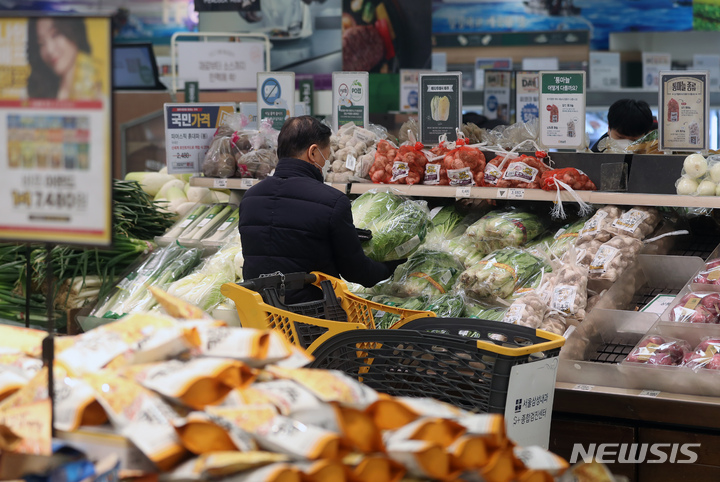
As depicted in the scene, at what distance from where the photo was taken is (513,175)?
4.12 metres

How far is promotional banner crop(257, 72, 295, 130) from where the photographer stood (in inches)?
201

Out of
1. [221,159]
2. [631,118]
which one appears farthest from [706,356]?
[631,118]

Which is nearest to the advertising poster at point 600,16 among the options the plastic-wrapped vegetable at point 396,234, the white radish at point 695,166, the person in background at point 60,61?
the plastic-wrapped vegetable at point 396,234

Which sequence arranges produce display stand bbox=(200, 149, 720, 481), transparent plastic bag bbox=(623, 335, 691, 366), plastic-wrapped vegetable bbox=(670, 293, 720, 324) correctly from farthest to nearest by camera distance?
plastic-wrapped vegetable bbox=(670, 293, 720, 324) < transparent plastic bag bbox=(623, 335, 691, 366) < produce display stand bbox=(200, 149, 720, 481)

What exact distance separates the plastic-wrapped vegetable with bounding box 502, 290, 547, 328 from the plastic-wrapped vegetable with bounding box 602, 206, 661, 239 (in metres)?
0.62

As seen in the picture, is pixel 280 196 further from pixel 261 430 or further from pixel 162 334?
pixel 261 430

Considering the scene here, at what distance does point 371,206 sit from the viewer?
4234 mm

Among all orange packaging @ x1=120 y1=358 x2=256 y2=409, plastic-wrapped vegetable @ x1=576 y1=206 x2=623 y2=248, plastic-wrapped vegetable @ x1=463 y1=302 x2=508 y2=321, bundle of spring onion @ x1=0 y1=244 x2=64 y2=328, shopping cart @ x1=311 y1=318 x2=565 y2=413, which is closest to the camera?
orange packaging @ x1=120 y1=358 x2=256 y2=409

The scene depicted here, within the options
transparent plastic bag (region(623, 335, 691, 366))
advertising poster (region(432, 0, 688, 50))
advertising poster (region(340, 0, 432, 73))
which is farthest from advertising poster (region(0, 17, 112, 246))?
advertising poster (region(432, 0, 688, 50))

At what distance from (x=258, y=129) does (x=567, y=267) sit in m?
2.28

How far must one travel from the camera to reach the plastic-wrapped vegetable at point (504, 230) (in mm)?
4062

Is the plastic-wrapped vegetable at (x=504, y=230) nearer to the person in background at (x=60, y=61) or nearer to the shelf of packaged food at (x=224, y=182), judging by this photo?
the shelf of packaged food at (x=224, y=182)

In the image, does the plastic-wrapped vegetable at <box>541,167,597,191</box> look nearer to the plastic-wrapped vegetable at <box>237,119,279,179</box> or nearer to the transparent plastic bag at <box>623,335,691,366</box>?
the transparent plastic bag at <box>623,335,691,366</box>

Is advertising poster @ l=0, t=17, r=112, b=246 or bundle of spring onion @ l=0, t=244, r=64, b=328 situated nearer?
advertising poster @ l=0, t=17, r=112, b=246
